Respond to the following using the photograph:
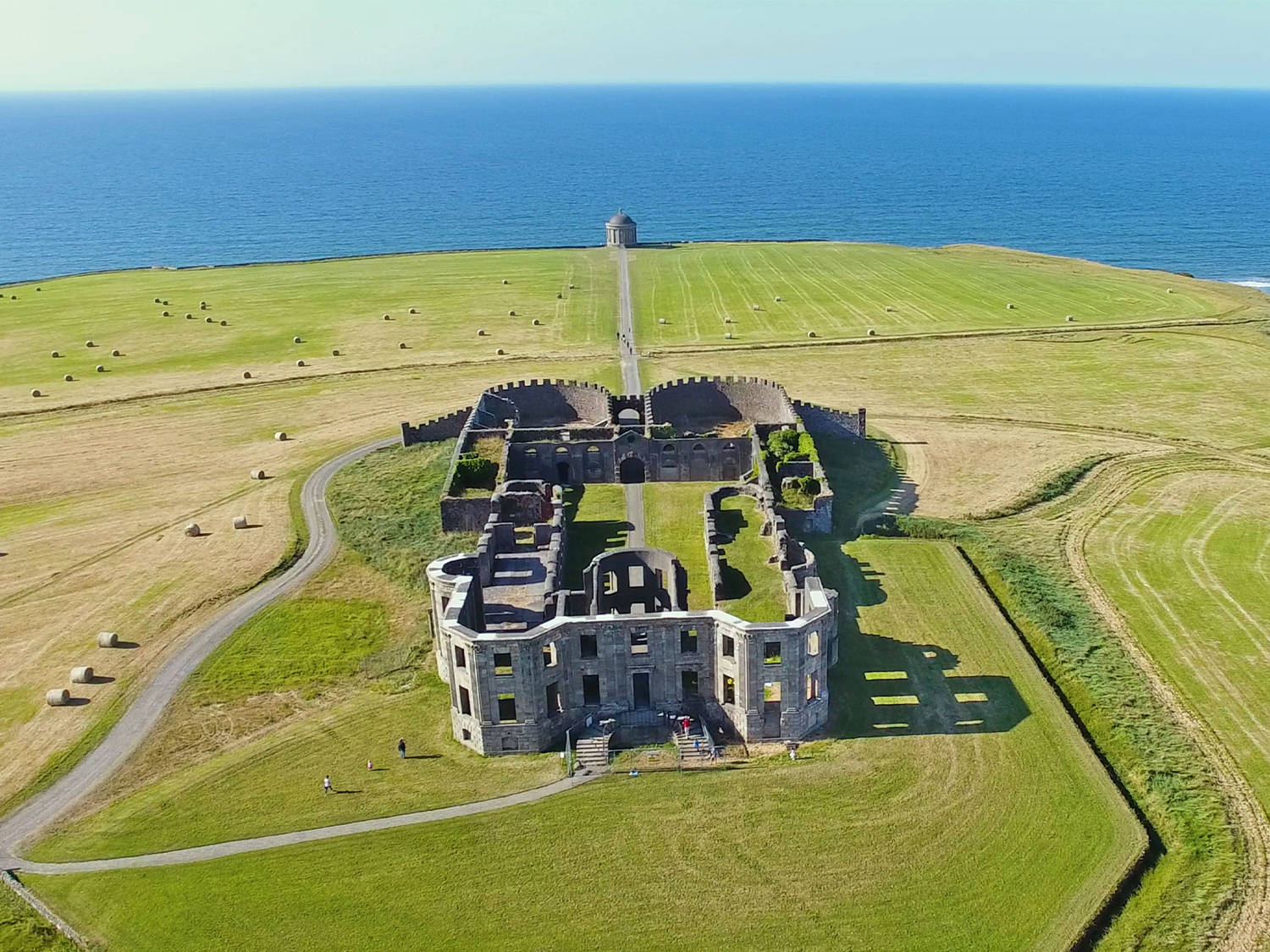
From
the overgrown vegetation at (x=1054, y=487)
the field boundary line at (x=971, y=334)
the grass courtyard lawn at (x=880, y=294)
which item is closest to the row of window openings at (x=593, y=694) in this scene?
the overgrown vegetation at (x=1054, y=487)

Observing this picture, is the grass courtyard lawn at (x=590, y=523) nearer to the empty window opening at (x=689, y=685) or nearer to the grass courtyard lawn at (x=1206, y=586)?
the empty window opening at (x=689, y=685)

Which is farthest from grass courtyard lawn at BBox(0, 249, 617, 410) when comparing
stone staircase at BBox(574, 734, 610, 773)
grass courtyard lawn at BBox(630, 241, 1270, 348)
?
stone staircase at BBox(574, 734, 610, 773)

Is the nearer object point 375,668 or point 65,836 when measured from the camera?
point 65,836

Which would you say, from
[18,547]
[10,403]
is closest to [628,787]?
[18,547]

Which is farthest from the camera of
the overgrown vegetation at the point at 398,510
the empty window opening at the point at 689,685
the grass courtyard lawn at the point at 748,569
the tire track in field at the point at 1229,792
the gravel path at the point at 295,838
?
the overgrown vegetation at the point at 398,510

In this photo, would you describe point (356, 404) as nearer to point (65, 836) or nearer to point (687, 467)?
point (687, 467)

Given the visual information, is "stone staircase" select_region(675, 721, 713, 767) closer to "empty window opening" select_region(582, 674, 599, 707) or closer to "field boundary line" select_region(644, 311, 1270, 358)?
"empty window opening" select_region(582, 674, 599, 707)

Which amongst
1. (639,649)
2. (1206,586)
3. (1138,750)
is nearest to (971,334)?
(1206,586)

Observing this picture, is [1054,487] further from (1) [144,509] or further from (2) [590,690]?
(1) [144,509]
